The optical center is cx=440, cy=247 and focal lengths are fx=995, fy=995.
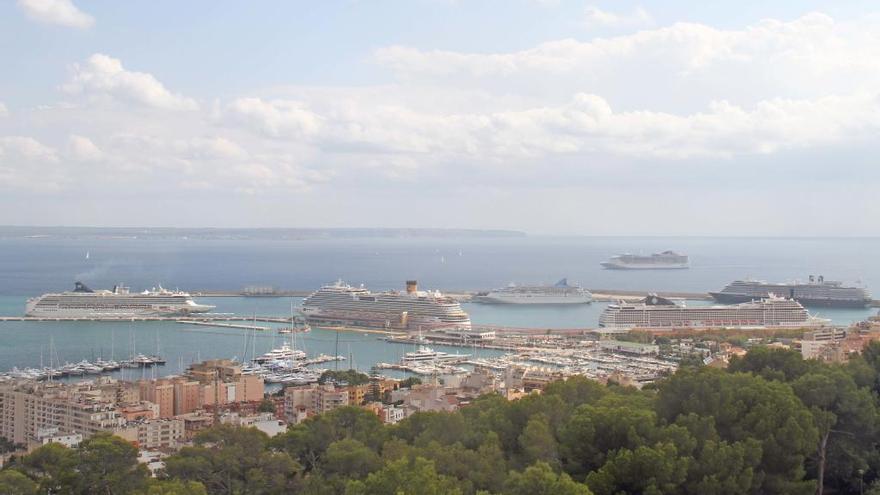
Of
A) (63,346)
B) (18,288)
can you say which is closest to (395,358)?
(63,346)

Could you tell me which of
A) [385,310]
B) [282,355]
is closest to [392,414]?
[282,355]

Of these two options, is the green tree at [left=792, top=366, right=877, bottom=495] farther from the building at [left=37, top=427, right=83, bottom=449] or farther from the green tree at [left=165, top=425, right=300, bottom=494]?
the building at [left=37, top=427, right=83, bottom=449]

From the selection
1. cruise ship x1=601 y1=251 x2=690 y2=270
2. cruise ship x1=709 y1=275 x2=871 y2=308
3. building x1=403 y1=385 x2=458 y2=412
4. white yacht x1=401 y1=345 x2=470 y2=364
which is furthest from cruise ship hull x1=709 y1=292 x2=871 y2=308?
building x1=403 y1=385 x2=458 y2=412

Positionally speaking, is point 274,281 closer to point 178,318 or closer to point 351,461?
point 178,318

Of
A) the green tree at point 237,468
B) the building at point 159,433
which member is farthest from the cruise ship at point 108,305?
the green tree at point 237,468

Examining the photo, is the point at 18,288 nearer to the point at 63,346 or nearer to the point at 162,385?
the point at 63,346
